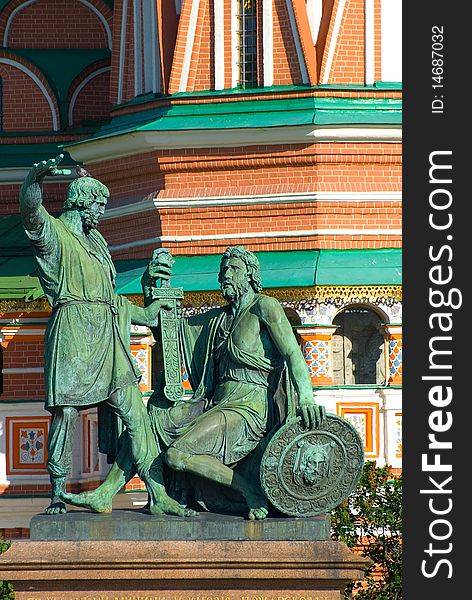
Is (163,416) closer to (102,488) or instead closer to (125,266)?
(102,488)

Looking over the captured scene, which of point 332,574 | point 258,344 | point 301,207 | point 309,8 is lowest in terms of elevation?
point 332,574

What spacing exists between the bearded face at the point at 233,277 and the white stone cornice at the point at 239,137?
11.9 meters

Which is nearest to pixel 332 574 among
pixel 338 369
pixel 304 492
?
pixel 304 492

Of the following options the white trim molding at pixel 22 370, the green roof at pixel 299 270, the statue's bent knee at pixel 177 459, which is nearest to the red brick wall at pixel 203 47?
the green roof at pixel 299 270

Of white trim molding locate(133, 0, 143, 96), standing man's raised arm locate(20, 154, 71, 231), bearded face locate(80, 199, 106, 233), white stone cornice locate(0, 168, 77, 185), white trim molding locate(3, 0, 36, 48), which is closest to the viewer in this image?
standing man's raised arm locate(20, 154, 71, 231)

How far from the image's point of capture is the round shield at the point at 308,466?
21.0 metres

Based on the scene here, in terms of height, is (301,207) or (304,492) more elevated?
(301,207)

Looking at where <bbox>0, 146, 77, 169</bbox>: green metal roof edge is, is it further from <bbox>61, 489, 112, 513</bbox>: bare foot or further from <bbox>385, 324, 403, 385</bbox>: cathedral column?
<bbox>61, 489, 112, 513</bbox>: bare foot

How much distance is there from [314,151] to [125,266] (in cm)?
280

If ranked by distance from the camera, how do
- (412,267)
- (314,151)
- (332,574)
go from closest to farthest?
(332,574), (412,267), (314,151)

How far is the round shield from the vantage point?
21.0m

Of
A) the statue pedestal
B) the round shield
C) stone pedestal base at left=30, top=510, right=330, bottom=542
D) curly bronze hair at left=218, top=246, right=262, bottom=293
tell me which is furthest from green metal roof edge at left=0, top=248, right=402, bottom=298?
the statue pedestal

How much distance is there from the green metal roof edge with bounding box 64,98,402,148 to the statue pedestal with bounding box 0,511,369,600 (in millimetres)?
13575

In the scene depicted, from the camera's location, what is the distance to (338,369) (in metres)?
33.9
